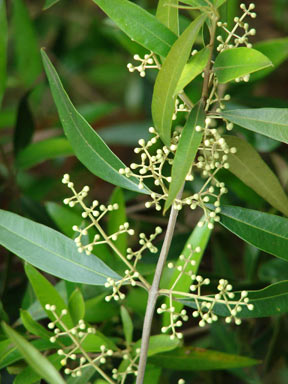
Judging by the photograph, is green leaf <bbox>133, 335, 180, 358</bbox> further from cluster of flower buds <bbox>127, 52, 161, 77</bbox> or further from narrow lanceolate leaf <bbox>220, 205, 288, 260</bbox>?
cluster of flower buds <bbox>127, 52, 161, 77</bbox>

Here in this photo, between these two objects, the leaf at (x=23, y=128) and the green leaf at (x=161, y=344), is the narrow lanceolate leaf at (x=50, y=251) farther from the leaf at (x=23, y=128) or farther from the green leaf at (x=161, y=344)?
the leaf at (x=23, y=128)

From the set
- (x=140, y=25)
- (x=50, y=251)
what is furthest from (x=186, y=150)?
(x=50, y=251)

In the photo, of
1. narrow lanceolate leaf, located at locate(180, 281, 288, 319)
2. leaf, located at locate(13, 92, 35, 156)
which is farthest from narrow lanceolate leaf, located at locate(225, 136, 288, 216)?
leaf, located at locate(13, 92, 35, 156)

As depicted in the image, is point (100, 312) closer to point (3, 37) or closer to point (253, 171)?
point (253, 171)

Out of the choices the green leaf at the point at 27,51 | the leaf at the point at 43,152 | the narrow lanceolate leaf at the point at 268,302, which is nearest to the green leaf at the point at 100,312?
the narrow lanceolate leaf at the point at 268,302

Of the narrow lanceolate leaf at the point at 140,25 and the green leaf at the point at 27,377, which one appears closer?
the narrow lanceolate leaf at the point at 140,25

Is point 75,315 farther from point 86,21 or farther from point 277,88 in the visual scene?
point 277,88

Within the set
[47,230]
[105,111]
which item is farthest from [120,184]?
[105,111]
